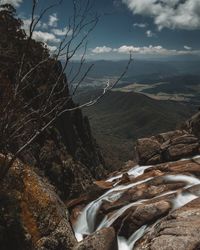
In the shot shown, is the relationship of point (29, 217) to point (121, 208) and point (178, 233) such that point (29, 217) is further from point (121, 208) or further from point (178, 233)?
point (121, 208)

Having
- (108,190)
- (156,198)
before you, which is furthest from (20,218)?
(108,190)

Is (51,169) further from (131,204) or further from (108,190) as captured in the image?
(131,204)

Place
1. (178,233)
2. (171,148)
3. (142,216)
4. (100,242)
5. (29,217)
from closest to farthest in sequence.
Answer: (29,217)
(178,233)
(100,242)
(142,216)
(171,148)

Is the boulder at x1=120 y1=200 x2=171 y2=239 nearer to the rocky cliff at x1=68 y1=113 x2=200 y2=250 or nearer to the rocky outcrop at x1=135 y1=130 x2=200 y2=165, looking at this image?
the rocky cliff at x1=68 y1=113 x2=200 y2=250

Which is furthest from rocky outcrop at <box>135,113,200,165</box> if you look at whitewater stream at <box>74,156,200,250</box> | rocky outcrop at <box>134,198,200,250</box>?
rocky outcrop at <box>134,198,200,250</box>

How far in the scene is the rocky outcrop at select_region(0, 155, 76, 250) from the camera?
1302 cm

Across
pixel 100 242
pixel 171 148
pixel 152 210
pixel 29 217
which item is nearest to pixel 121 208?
pixel 152 210

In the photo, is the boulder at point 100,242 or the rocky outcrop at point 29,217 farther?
the boulder at point 100,242

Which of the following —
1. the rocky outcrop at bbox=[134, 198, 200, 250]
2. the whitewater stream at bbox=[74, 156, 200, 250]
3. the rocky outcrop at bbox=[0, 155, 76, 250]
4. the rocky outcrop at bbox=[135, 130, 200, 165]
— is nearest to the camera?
the rocky outcrop at bbox=[0, 155, 76, 250]

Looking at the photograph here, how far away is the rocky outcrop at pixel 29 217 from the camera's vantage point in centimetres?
1302

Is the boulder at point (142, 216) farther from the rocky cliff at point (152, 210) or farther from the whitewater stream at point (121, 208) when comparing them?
the whitewater stream at point (121, 208)

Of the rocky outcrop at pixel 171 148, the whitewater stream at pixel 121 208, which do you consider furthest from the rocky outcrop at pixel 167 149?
the whitewater stream at pixel 121 208

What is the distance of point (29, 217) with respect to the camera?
45.1 feet

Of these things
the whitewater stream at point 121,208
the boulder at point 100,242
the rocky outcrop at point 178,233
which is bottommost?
the whitewater stream at point 121,208
